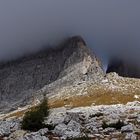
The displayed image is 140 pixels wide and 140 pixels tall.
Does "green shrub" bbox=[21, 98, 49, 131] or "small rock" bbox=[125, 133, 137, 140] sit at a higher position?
"green shrub" bbox=[21, 98, 49, 131]

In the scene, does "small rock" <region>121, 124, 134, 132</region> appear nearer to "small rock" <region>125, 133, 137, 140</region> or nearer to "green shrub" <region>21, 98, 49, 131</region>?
"small rock" <region>125, 133, 137, 140</region>

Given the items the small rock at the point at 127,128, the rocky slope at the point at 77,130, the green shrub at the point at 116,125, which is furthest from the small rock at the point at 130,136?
the green shrub at the point at 116,125

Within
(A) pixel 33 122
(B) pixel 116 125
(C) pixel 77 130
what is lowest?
(C) pixel 77 130

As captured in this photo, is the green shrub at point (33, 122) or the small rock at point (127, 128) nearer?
the small rock at point (127, 128)

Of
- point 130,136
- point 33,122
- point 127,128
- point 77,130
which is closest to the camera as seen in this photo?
point 130,136

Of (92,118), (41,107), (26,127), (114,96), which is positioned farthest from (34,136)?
(114,96)

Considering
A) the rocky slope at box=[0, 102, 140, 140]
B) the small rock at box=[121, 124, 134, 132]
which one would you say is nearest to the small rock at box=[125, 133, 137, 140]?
the rocky slope at box=[0, 102, 140, 140]

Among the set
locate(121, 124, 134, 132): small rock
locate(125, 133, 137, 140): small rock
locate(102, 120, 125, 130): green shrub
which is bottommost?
locate(125, 133, 137, 140): small rock

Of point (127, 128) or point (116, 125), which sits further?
point (116, 125)

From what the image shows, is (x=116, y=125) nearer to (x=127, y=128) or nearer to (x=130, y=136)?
(x=127, y=128)

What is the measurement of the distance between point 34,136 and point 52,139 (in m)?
1.45

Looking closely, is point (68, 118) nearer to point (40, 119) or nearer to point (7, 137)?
point (40, 119)

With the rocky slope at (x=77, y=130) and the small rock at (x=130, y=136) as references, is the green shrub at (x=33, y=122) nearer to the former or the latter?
the rocky slope at (x=77, y=130)

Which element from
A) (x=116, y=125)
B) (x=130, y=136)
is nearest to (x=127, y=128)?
(x=116, y=125)
